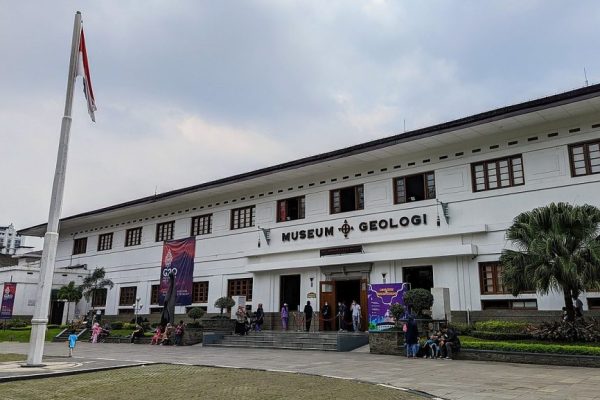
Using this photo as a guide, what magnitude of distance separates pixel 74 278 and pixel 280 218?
1788 centimetres

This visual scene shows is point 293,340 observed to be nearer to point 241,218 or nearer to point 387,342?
point 387,342

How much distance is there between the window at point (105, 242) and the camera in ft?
114

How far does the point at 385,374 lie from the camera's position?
11680 mm

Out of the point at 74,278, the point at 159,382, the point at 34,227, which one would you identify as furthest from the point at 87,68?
the point at 34,227

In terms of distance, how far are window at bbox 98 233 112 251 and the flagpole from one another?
74.2ft

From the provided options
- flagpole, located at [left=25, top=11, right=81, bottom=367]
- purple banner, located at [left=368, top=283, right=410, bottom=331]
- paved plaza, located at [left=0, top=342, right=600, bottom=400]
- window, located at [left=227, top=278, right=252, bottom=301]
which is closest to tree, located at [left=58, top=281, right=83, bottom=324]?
window, located at [left=227, top=278, right=252, bottom=301]

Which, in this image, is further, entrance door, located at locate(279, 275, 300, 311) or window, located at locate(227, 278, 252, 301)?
window, located at locate(227, 278, 252, 301)

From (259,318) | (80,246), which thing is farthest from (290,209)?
(80,246)

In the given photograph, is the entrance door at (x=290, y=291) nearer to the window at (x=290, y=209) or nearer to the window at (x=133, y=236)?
the window at (x=290, y=209)

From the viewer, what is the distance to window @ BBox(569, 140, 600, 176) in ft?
55.4

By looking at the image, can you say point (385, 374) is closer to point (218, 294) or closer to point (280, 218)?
point (280, 218)

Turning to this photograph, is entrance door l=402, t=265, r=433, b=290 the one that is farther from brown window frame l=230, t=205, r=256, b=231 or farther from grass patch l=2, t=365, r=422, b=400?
grass patch l=2, t=365, r=422, b=400

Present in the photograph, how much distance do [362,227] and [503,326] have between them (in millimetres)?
7478

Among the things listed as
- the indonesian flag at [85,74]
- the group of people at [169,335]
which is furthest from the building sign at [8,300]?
the indonesian flag at [85,74]
